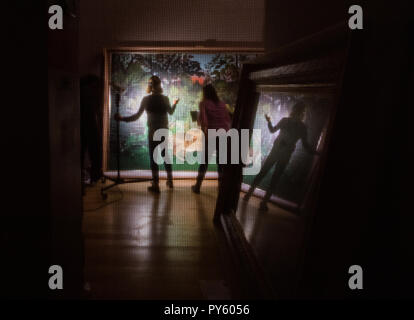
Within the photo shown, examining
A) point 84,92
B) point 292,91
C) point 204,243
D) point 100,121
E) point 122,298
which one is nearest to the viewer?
point 292,91

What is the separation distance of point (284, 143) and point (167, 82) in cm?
436

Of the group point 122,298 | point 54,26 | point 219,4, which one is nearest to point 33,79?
point 54,26

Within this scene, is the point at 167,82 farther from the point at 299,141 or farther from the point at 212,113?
the point at 299,141

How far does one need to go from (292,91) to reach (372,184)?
3.31 feet

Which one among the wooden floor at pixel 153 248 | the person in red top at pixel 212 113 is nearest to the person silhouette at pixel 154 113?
the wooden floor at pixel 153 248

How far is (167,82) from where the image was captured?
641 cm

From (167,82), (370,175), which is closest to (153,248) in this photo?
(370,175)

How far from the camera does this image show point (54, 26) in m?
1.56

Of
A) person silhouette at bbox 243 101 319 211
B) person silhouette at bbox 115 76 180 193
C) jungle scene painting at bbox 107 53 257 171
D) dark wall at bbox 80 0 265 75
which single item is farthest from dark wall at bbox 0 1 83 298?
dark wall at bbox 80 0 265 75

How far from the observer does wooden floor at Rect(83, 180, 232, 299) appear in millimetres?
2621

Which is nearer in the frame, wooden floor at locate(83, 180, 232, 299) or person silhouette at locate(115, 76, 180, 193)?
wooden floor at locate(83, 180, 232, 299)

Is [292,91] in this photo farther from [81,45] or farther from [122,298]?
[81,45]

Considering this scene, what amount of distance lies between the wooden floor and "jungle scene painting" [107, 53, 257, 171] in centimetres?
130

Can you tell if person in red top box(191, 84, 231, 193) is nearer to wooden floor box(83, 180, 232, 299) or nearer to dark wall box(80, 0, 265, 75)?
wooden floor box(83, 180, 232, 299)
